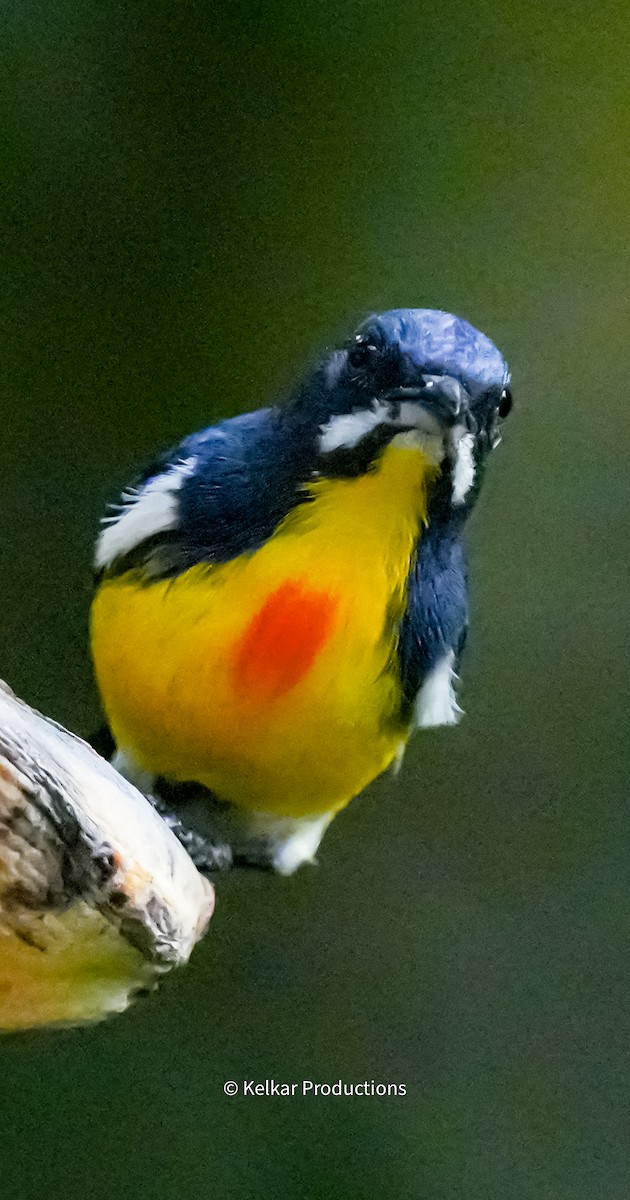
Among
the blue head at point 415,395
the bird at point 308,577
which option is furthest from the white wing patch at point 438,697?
the blue head at point 415,395

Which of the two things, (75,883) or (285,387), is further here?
(285,387)

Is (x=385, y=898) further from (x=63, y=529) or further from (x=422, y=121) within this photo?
(x=422, y=121)

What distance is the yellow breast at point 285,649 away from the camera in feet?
1.85

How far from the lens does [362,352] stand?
21.4 inches

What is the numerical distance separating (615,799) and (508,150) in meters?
0.44

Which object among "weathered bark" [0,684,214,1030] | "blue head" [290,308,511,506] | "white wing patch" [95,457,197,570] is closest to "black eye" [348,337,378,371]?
"blue head" [290,308,511,506]

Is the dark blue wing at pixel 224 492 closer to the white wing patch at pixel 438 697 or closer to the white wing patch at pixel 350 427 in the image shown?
the white wing patch at pixel 350 427

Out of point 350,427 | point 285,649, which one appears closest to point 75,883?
point 285,649

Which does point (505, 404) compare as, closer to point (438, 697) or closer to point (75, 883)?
point (438, 697)

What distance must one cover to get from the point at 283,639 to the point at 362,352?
6.5 inches

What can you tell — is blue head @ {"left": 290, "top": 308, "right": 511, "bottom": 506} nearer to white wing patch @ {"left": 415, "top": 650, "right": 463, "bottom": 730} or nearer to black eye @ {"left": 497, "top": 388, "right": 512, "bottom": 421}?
black eye @ {"left": 497, "top": 388, "right": 512, "bottom": 421}

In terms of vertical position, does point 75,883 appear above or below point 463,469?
below

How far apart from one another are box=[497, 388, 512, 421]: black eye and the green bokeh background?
61mm

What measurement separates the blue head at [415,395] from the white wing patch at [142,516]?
10 centimetres
